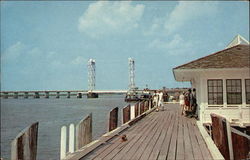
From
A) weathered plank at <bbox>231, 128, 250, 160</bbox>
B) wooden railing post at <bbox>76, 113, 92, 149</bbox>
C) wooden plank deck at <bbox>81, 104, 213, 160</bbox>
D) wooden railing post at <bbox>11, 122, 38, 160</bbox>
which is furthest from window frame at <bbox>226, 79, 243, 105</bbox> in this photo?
wooden railing post at <bbox>11, 122, 38, 160</bbox>

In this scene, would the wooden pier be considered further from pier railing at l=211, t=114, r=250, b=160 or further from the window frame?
the window frame

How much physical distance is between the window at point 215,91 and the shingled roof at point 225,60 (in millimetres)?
792

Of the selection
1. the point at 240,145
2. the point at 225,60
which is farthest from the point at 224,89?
the point at 240,145

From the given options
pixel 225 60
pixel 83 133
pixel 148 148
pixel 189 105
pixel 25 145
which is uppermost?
pixel 225 60

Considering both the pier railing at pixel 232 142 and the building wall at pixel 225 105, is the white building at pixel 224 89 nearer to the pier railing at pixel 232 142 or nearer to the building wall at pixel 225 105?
the building wall at pixel 225 105

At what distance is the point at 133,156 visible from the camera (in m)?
6.25

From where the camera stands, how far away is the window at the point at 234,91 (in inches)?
510

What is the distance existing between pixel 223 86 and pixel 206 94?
2.70ft

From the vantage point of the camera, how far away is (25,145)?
4.70 metres

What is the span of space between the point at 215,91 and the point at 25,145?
10.2 metres

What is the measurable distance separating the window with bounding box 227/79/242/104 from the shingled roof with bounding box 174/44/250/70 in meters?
0.83

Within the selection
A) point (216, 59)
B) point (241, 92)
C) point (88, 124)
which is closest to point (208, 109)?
point (241, 92)

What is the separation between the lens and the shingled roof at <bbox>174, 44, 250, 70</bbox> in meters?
12.7

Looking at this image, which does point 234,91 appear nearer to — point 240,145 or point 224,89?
point 224,89
